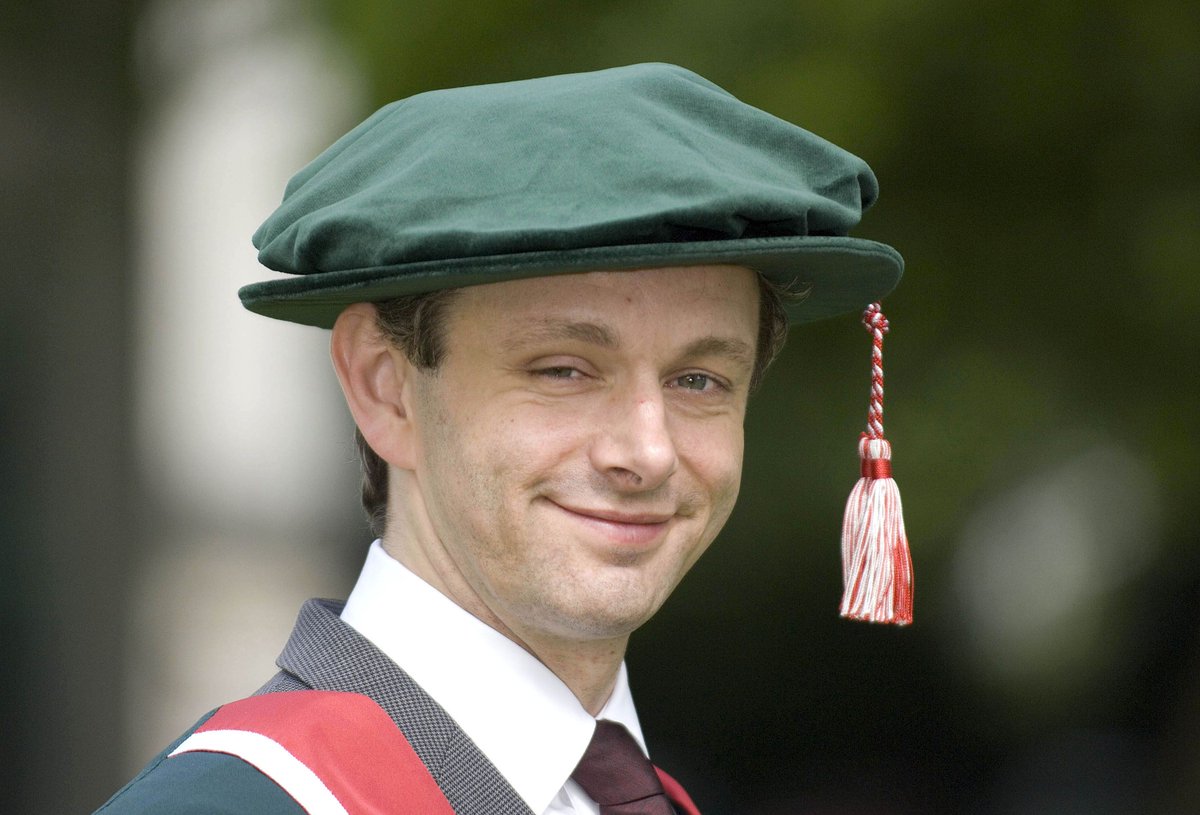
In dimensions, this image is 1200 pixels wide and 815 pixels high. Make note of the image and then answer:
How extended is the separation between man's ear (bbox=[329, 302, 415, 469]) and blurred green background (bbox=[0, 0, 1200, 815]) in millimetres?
1964

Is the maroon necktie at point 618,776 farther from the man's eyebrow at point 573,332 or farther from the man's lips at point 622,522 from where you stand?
the man's eyebrow at point 573,332

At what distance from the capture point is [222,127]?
3.99 m

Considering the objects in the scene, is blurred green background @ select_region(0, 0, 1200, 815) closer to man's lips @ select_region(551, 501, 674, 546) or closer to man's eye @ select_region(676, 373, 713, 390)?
man's eye @ select_region(676, 373, 713, 390)

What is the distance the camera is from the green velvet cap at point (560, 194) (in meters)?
1.45

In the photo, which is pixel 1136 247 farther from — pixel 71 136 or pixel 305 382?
pixel 71 136

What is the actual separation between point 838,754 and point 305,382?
190 centimetres

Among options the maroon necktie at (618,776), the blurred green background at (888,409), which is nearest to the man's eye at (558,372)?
the maroon necktie at (618,776)

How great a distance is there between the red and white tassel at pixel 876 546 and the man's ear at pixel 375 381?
0.69 metres

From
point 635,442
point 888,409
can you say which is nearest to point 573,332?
point 635,442

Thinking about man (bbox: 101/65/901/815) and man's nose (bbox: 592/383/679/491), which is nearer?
man (bbox: 101/65/901/815)

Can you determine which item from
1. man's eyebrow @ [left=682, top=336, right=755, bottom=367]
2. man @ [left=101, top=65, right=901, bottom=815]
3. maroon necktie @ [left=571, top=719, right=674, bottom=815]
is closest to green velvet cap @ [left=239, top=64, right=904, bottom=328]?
man @ [left=101, top=65, right=901, bottom=815]

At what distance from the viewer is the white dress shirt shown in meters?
1.62

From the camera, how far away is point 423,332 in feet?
5.58

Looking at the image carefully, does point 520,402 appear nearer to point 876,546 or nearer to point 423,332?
point 423,332
